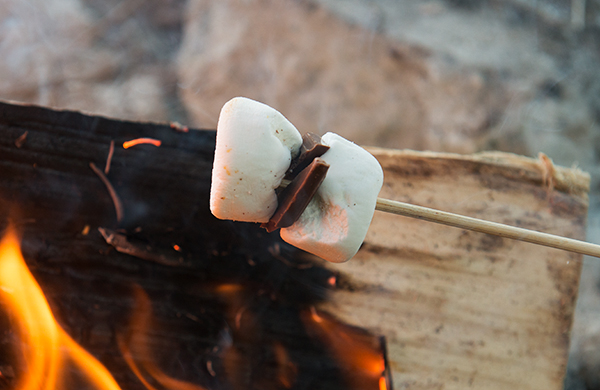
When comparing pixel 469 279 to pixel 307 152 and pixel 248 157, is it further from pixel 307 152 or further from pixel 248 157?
pixel 248 157

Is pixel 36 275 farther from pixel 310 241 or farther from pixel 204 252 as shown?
pixel 310 241

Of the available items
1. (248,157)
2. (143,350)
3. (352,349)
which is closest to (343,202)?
(248,157)

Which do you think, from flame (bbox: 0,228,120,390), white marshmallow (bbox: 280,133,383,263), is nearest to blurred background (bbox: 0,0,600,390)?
flame (bbox: 0,228,120,390)

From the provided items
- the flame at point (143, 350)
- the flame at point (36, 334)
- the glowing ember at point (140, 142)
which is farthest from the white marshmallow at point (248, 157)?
the flame at point (36, 334)

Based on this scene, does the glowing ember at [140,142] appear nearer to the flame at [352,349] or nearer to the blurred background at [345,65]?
the flame at [352,349]

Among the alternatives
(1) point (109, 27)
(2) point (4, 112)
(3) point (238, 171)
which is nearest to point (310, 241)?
(3) point (238, 171)

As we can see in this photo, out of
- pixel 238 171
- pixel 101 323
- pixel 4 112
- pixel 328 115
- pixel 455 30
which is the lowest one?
pixel 101 323
